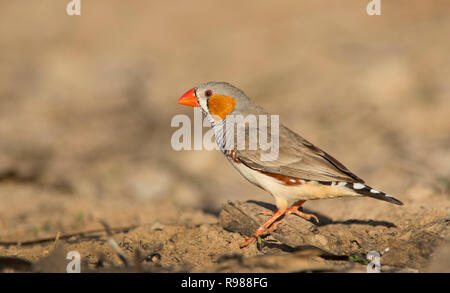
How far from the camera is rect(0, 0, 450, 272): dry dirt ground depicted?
4309mm

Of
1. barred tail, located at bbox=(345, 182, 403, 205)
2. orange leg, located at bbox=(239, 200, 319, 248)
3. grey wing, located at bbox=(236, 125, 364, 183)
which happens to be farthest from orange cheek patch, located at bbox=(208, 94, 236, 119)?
barred tail, located at bbox=(345, 182, 403, 205)

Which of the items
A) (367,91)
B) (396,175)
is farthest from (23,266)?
(367,91)

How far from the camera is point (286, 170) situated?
4.47 metres

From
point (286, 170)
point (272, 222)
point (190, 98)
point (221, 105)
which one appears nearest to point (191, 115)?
point (190, 98)

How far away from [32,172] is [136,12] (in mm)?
8731

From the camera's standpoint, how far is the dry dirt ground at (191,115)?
14.1 ft

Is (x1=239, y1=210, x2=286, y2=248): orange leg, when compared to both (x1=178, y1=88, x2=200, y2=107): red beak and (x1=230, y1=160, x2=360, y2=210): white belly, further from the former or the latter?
(x1=178, y1=88, x2=200, y2=107): red beak

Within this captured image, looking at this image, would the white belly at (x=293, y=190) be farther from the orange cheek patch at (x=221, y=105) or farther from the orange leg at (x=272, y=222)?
the orange cheek patch at (x=221, y=105)

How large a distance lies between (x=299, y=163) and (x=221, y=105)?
3.38 ft

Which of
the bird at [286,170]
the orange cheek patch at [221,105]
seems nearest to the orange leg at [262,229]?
the bird at [286,170]

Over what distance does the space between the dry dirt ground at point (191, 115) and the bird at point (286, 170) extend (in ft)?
0.79

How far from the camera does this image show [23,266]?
3695 millimetres

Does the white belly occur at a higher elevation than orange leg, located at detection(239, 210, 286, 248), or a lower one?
higher

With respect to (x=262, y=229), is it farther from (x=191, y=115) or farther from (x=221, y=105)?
(x=191, y=115)
